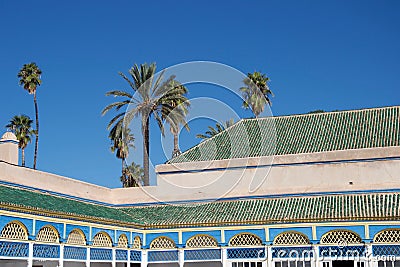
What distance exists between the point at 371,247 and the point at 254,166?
705cm

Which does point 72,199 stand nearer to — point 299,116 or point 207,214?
point 207,214

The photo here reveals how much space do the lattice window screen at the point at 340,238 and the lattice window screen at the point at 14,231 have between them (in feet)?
35.7

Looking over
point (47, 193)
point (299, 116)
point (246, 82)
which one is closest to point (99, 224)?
point (47, 193)

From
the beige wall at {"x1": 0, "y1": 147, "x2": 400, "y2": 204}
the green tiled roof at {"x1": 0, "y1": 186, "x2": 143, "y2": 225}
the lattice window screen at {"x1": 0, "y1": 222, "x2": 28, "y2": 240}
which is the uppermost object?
the beige wall at {"x1": 0, "y1": 147, "x2": 400, "y2": 204}

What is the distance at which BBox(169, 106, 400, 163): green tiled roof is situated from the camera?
28.3 metres

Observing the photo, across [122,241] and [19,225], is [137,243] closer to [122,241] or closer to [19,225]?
[122,241]

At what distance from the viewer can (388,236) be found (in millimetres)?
22703

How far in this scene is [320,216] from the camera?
2353cm

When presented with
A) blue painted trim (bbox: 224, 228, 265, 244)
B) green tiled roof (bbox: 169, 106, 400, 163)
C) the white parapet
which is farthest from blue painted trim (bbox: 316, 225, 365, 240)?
the white parapet

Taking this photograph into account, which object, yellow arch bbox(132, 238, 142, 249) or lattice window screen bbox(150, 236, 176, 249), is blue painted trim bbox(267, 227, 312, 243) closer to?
lattice window screen bbox(150, 236, 176, 249)

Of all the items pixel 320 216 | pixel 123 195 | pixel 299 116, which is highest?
pixel 299 116

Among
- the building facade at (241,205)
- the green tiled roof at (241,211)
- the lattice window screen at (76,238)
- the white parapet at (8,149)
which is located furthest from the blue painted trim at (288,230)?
the white parapet at (8,149)

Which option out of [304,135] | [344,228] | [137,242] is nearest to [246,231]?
[344,228]

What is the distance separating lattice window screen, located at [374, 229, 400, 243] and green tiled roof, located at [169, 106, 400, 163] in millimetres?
5613
